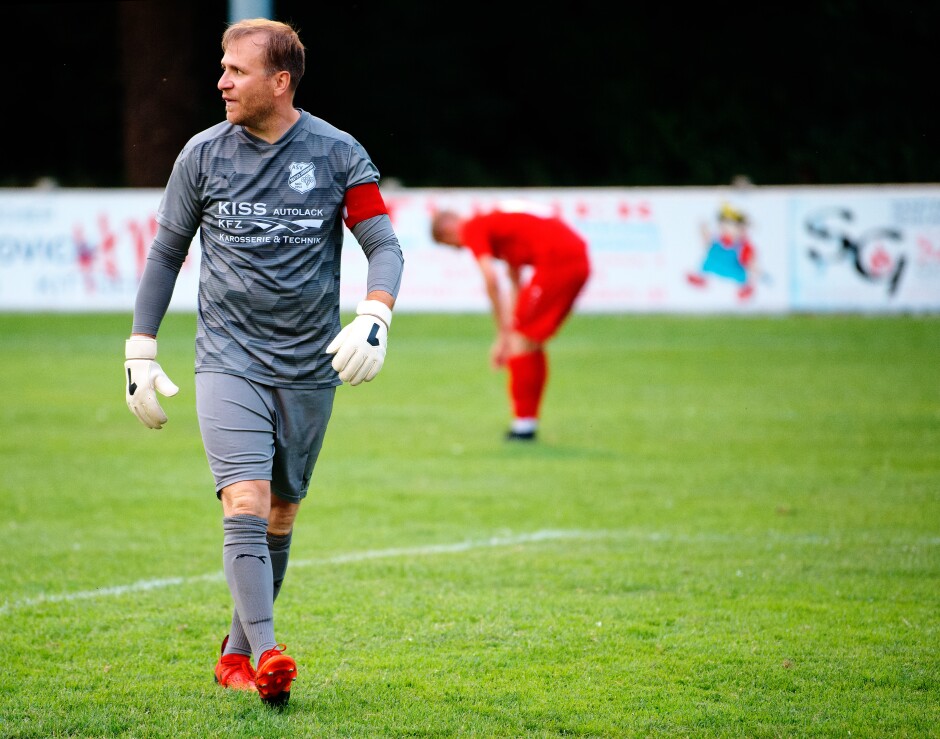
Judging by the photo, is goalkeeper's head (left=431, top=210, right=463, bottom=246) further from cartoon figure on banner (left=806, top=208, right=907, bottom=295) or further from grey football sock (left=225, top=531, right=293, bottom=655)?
cartoon figure on banner (left=806, top=208, right=907, bottom=295)

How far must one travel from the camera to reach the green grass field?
14.4ft

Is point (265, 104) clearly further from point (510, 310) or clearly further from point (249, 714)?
point (510, 310)

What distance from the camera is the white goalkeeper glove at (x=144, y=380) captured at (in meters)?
4.39

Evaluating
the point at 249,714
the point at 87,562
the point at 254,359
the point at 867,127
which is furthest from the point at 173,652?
the point at 867,127

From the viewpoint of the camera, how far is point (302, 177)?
440cm

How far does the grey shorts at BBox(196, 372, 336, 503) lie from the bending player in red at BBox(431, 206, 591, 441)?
5.92m

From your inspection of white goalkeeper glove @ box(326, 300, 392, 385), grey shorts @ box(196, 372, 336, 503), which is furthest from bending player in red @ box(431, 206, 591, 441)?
white goalkeeper glove @ box(326, 300, 392, 385)

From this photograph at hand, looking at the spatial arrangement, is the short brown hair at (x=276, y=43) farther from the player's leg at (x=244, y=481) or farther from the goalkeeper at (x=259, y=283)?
the player's leg at (x=244, y=481)

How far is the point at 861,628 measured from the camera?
17.5 ft

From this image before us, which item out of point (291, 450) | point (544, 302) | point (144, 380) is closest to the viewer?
point (144, 380)

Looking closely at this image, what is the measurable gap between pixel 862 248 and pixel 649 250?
3184 mm

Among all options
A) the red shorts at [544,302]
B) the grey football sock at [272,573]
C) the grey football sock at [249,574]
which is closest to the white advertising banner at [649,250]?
the red shorts at [544,302]

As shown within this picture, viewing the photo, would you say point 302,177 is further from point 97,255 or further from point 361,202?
point 97,255

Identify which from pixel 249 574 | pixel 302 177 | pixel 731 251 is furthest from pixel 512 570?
pixel 731 251
